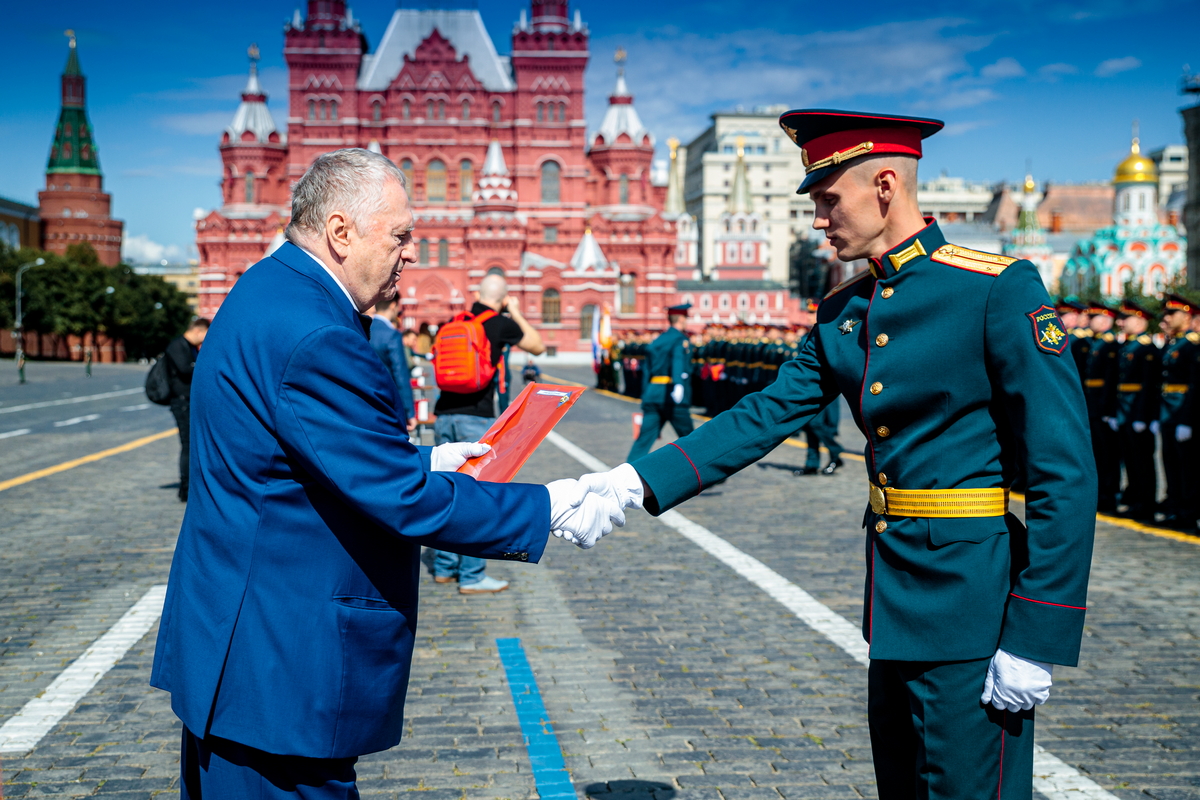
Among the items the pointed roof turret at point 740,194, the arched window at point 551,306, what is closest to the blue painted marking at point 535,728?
the arched window at point 551,306

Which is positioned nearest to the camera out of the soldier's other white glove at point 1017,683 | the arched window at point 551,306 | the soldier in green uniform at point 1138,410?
the soldier's other white glove at point 1017,683

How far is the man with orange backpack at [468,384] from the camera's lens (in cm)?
697

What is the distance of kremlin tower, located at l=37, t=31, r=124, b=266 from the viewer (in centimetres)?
10612

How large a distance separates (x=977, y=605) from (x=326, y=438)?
1536 millimetres

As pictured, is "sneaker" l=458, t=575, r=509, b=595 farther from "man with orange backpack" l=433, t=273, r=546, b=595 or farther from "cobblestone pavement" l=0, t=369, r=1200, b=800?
"cobblestone pavement" l=0, t=369, r=1200, b=800

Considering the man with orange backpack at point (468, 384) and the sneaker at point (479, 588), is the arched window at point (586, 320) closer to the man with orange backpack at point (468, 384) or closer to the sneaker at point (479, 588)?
the man with orange backpack at point (468, 384)

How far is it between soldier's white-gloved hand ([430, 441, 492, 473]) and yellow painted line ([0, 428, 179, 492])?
1033cm

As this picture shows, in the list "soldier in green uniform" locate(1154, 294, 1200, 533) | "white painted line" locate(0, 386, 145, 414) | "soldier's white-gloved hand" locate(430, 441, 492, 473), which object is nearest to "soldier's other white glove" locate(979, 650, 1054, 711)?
"soldier's white-gloved hand" locate(430, 441, 492, 473)

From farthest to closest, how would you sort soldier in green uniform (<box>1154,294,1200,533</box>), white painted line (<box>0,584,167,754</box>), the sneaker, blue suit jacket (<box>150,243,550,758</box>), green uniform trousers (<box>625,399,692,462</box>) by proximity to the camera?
green uniform trousers (<box>625,399,692,462</box>) < soldier in green uniform (<box>1154,294,1200,533</box>) < the sneaker < white painted line (<box>0,584,167,754</box>) < blue suit jacket (<box>150,243,550,758</box>)

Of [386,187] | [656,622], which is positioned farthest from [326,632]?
[656,622]

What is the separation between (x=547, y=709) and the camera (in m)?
4.60

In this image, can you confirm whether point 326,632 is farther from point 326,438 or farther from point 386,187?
point 386,187

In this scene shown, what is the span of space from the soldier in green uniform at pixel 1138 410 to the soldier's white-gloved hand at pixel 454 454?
904cm

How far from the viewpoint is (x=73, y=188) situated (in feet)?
350
